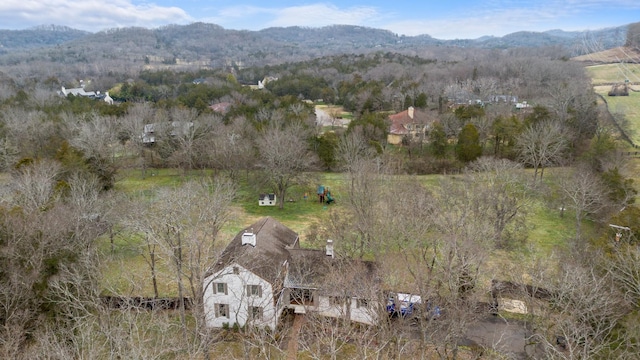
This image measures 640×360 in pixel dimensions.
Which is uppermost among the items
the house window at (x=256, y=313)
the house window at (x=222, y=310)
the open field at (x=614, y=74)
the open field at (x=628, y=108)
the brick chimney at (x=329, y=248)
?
the open field at (x=614, y=74)

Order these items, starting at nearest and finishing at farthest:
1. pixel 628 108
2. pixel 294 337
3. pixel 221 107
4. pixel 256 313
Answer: pixel 256 313 → pixel 294 337 → pixel 628 108 → pixel 221 107

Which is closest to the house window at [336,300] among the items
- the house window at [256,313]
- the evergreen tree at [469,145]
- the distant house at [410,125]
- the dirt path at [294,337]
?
the dirt path at [294,337]

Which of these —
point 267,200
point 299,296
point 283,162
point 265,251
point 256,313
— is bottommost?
point 299,296

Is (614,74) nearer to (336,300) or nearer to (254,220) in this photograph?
(254,220)

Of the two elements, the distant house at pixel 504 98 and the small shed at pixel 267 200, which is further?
the distant house at pixel 504 98

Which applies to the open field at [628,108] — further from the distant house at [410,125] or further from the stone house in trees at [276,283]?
the stone house in trees at [276,283]

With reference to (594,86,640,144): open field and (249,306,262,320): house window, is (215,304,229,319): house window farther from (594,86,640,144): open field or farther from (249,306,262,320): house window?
(594,86,640,144): open field

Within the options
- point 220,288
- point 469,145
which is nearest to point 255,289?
point 220,288
